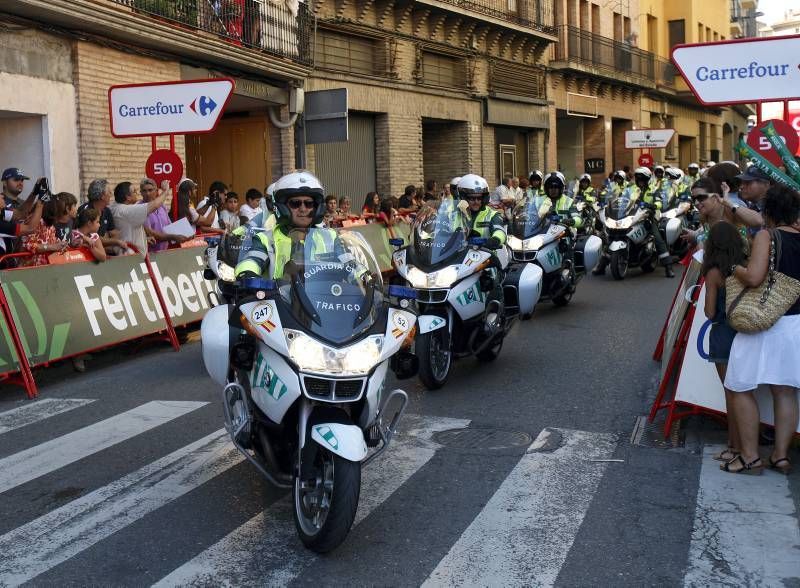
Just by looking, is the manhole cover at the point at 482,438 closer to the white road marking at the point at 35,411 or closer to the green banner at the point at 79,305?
the white road marking at the point at 35,411

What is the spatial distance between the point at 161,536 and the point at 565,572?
192cm

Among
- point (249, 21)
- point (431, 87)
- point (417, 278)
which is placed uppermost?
point (249, 21)

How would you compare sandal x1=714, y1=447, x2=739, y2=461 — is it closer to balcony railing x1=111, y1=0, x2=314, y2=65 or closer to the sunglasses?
the sunglasses

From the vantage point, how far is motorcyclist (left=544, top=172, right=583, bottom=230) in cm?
1317

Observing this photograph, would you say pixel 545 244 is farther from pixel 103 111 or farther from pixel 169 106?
pixel 103 111

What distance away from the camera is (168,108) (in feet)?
42.0

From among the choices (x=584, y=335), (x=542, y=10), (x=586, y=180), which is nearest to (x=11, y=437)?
(x=584, y=335)

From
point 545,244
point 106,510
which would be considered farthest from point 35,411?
point 545,244

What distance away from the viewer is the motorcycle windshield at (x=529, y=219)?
41.4 feet

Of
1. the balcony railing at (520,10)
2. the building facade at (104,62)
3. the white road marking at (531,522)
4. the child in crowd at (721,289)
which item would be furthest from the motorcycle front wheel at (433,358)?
the balcony railing at (520,10)

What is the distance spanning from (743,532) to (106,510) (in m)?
3.19

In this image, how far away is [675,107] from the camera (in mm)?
47688

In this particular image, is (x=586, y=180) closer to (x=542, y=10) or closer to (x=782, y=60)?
(x=782, y=60)

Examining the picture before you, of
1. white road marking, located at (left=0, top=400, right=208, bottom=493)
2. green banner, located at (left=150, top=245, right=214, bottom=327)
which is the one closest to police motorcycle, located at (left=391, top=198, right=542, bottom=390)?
white road marking, located at (left=0, top=400, right=208, bottom=493)
